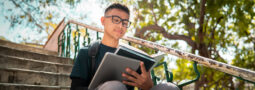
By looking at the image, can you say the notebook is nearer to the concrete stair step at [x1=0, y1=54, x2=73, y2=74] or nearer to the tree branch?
the concrete stair step at [x1=0, y1=54, x2=73, y2=74]

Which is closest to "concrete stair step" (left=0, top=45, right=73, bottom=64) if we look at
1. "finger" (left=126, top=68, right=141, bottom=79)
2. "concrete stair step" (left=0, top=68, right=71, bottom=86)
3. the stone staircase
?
the stone staircase

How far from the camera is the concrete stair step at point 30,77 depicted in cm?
238

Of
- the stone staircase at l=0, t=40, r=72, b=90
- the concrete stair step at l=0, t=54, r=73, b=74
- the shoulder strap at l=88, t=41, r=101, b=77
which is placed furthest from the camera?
the concrete stair step at l=0, t=54, r=73, b=74

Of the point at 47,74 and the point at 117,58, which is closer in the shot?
the point at 117,58

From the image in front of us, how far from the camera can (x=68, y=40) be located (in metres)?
4.60

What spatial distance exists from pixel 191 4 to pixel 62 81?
347 centimetres

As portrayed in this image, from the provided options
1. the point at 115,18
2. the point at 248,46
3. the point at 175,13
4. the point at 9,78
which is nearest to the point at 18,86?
the point at 9,78

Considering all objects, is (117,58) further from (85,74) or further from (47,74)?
(47,74)

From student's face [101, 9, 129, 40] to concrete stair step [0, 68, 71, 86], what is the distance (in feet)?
4.87

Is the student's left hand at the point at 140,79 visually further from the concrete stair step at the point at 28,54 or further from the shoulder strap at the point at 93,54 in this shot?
the concrete stair step at the point at 28,54

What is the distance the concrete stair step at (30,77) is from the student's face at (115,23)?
1.49 meters

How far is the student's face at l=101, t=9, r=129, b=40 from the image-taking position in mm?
1579

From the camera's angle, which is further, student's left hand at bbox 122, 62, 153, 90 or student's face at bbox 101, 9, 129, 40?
student's face at bbox 101, 9, 129, 40

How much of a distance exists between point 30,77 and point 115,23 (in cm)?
163
